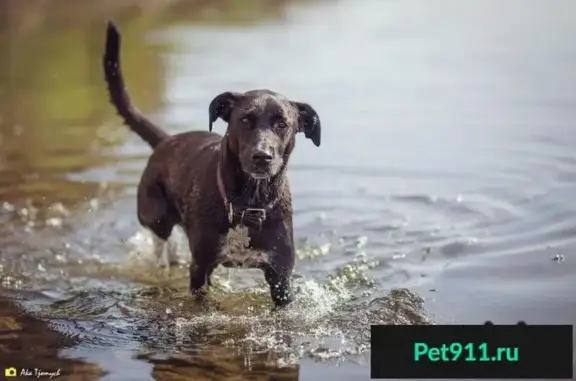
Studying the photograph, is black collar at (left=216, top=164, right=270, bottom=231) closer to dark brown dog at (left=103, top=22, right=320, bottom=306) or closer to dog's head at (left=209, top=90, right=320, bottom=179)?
dark brown dog at (left=103, top=22, right=320, bottom=306)

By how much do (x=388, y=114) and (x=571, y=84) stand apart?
4.42 feet

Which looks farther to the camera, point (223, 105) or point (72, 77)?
point (72, 77)

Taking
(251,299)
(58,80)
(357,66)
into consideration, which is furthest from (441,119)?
(58,80)

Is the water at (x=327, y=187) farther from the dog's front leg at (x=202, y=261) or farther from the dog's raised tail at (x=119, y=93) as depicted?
the dog's raised tail at (x=119, y=93)

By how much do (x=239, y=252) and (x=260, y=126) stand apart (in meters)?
0.51

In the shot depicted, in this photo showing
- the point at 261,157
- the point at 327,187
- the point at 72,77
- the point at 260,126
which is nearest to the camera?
the point at 261,157

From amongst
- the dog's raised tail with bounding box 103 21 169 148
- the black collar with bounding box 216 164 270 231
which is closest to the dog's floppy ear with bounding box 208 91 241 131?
the black collar with bounding box 216 164 270 231

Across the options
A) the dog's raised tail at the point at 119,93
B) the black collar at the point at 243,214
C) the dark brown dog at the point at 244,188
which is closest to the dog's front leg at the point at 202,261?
Result: the dark brown dog at the point at 244,188

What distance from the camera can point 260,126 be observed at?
3408 millimetres

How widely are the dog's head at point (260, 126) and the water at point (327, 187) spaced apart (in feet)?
2.02

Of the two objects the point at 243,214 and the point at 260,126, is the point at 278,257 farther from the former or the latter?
the point at 260,126

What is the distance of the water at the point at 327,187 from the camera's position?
3.53 meters

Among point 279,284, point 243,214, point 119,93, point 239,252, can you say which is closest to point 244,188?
point 243,214

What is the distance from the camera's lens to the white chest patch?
3.62m
